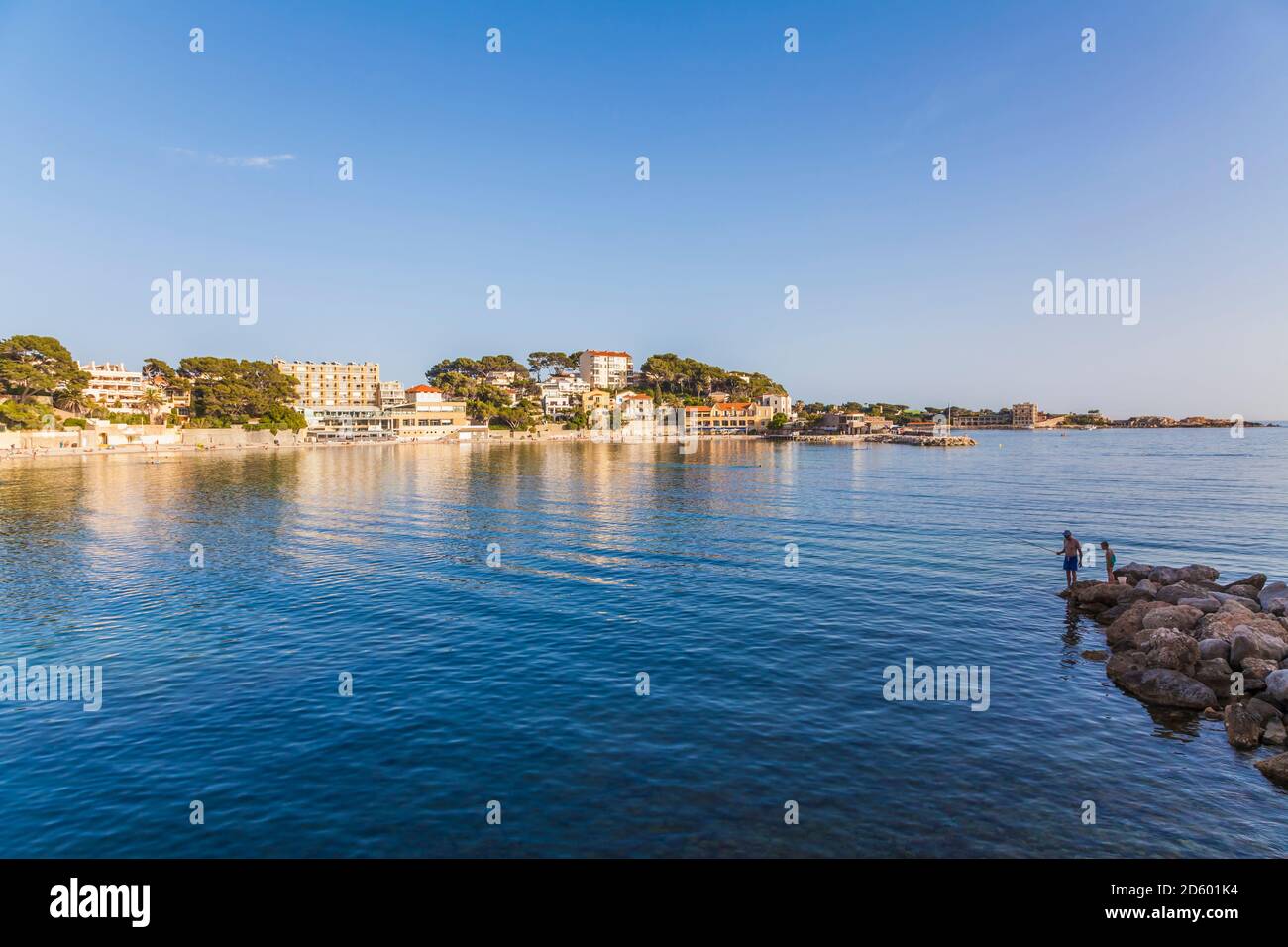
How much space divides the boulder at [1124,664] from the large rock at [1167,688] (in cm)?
48

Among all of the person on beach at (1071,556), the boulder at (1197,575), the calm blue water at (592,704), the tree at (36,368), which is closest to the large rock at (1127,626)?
the calm blue water at (592,704)

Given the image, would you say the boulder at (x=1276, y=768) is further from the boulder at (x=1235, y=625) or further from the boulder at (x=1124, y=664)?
the boulder at (x=1235, y=625)

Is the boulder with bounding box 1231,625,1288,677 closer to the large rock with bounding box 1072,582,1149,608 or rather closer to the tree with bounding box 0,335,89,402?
the large rock with bounding box 1072,582,1149,608

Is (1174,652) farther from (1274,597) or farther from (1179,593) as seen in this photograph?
(1274,597)

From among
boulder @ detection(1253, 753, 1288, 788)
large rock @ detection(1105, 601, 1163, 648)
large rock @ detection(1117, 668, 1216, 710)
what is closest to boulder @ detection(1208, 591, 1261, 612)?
large rock @ detection(1105, 601, 1163, 648)

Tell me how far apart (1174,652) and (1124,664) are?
5.03 feet

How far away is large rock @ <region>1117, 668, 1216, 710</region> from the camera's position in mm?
20359

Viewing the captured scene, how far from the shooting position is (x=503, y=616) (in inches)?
1216

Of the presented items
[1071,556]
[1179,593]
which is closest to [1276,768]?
[1179,593]

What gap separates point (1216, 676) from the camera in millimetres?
21609

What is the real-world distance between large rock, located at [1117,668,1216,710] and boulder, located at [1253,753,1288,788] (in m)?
3.81
